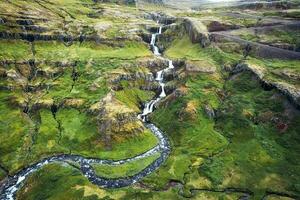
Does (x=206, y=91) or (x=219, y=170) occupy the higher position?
(x=206, y=91)

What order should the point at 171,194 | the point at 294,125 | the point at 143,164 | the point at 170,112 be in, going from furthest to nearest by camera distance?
the point at 170,112
the point at 294,125
the point at 143,164
the point at 171,194

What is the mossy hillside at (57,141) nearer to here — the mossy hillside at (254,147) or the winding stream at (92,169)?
the winding stream at (92,169)

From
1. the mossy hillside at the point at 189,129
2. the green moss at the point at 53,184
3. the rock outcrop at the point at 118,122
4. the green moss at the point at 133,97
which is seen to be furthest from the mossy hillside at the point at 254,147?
the green moss at the point at 53,184

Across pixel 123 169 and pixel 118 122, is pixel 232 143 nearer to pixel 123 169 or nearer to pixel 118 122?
pixel 123 169

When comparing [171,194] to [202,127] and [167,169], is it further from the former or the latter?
[202,127]

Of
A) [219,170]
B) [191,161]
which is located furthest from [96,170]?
[219,170]

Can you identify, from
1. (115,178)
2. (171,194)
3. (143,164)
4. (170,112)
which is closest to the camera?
(171,194)

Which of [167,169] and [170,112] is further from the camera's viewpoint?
[170,112]
